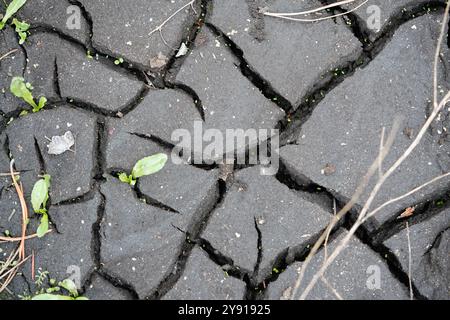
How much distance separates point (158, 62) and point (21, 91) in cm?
62

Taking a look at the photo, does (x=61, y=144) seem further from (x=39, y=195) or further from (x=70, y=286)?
(x=70, y=286)

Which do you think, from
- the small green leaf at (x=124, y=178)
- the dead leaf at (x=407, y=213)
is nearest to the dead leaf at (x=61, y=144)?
the small green leaf at (x=124, y=178)

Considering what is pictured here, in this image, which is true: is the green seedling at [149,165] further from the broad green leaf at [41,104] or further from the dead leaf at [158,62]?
the broad green leaf at [41,104]

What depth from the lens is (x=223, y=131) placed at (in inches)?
102

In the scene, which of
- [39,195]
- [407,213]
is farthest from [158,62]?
[407,213]

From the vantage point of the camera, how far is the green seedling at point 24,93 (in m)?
2.62

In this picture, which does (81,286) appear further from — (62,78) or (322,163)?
(322,163)

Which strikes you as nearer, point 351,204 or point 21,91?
point 351,204

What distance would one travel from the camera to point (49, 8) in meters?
2.75

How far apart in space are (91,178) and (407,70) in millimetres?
1466

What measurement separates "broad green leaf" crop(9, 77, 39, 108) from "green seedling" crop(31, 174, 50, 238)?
1.19ft

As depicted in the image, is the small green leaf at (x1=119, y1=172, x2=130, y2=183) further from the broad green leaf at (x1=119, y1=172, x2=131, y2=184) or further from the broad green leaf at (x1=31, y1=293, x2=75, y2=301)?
the broad green leaf at (x1=31, y1=293, x2=75, y2=301)

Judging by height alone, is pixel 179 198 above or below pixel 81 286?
above
